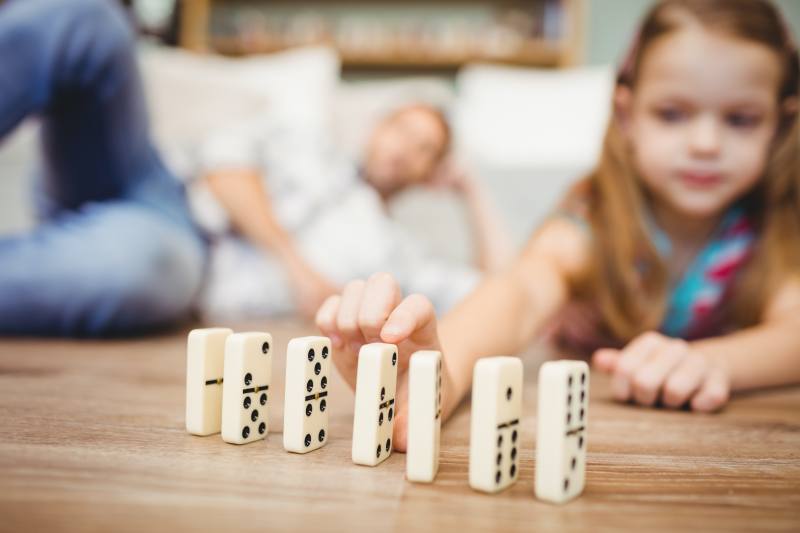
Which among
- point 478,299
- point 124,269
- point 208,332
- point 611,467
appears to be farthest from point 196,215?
point 611,467

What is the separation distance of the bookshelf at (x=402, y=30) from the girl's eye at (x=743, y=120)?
2.26 m

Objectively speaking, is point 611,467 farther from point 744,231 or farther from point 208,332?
point 744,231

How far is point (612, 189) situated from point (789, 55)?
0.37m

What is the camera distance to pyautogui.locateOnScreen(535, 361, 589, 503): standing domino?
0.48m

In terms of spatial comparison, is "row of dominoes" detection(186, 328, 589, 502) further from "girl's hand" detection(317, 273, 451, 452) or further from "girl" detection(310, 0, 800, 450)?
"girl" detection(310, 0, 800, 450)

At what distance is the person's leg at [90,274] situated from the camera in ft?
4.03

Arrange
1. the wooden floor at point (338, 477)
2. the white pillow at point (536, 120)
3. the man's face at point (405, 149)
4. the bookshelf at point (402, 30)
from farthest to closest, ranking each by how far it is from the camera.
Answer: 1. the bookshelf at point (402, 30)
2. the white pillow at point (536, 120)
3. the man's face at point (405, 149)
4. the wooden floor at point (338, 477)

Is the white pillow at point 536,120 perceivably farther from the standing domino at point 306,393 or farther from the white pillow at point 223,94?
the standing domino at point 306,393

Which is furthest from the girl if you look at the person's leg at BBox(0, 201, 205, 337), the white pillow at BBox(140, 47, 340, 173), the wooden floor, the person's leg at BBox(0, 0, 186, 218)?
the white pillow at BBox(140, 47, 340, 173)

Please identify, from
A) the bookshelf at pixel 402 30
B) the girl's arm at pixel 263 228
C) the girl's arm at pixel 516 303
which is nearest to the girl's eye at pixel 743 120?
the girl's arm at pixel 516 303

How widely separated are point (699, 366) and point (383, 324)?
463 millimetres

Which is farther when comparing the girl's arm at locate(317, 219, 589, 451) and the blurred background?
the blurred background

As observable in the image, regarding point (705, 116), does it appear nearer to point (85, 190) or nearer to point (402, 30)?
point (85, 190)

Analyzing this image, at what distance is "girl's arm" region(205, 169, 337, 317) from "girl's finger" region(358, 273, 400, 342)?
1046 millimetres
